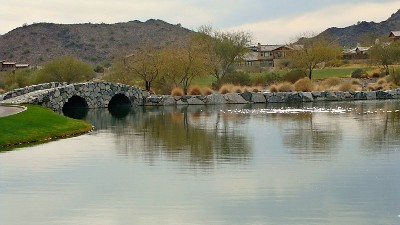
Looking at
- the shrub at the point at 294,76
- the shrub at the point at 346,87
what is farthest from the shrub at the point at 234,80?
the shrub at the point at 346,87

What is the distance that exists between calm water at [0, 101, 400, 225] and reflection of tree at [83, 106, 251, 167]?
0.21ft

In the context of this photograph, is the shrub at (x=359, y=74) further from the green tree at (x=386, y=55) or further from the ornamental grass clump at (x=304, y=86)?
the ornamental grass clump at (x=304, y=86)

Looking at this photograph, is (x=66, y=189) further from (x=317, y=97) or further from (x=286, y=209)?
(x=317, y=97)

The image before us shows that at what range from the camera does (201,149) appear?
88.8ft

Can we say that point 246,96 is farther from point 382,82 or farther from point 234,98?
point 382,82

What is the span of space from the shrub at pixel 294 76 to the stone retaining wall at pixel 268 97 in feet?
51.3

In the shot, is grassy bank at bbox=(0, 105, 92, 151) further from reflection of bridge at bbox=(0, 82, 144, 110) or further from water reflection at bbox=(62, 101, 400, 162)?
reflection of bridge at bbox=(0, 82, 144, 110)

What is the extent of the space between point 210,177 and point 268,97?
136ft

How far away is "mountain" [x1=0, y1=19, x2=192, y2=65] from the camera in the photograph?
137500mm

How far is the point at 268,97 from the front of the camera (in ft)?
202

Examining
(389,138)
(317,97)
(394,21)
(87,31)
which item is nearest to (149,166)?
(389,138)

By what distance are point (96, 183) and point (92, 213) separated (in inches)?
144

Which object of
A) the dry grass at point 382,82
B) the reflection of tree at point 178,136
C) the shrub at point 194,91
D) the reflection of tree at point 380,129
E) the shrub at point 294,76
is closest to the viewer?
the reflection of tree at point 178,136

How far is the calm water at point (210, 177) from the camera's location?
53.3 feet
